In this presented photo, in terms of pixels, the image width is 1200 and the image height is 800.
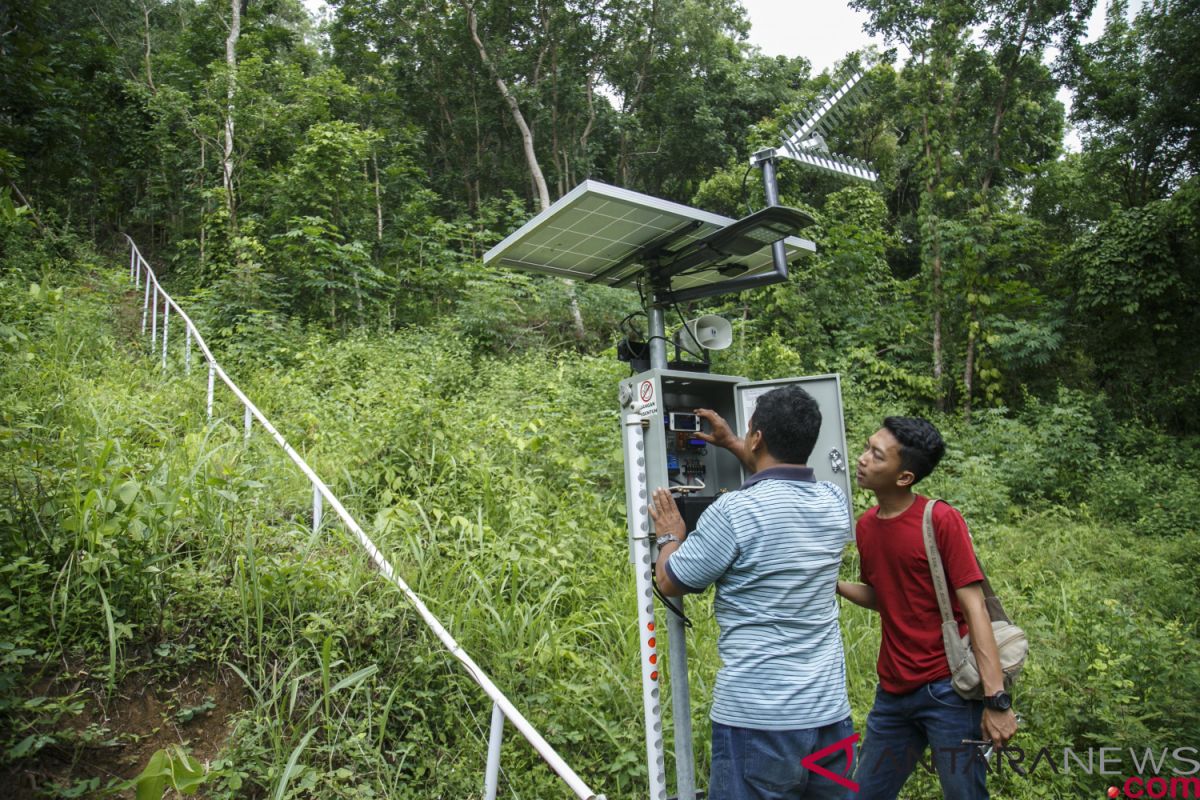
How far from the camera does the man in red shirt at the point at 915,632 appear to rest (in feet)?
8.18

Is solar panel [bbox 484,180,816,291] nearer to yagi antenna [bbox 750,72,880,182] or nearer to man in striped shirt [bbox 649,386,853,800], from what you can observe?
yagi antenna [bbox 750,72,880,182]

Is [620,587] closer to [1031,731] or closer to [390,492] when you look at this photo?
[390,492]

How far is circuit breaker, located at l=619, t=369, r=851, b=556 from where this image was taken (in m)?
2.85

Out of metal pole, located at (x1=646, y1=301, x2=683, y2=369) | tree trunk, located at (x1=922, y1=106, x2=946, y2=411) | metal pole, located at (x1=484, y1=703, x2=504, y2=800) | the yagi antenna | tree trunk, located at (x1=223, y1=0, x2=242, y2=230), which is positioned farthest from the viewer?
tree trunk, located at (x1=223, y1=0, x2=242, y2=230)

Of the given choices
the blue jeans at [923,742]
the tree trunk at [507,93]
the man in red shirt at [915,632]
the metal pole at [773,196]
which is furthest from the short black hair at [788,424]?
the tree trunk at [507,93]

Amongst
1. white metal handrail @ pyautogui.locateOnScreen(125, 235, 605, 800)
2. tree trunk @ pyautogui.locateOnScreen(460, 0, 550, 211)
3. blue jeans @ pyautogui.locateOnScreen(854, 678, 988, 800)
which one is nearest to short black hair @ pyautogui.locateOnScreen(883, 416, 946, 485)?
blue jeans @ pyautogui.locateOnScreen(854, 678, 988, 800)

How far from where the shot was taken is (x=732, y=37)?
22562 mm

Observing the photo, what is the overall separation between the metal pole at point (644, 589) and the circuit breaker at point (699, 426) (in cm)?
Answer: 7

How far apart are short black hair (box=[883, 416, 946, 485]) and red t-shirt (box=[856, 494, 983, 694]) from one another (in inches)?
Result: 4.9

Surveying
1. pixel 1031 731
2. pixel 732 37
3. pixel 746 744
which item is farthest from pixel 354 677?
pixel 732 37

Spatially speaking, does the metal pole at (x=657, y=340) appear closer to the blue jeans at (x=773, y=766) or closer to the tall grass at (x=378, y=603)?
the blue jeans at (x=773, y=766)

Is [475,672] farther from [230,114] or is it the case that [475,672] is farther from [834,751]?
[230,114]

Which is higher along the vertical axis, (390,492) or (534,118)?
(534,118)

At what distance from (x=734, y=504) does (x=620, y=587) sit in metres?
2.50
